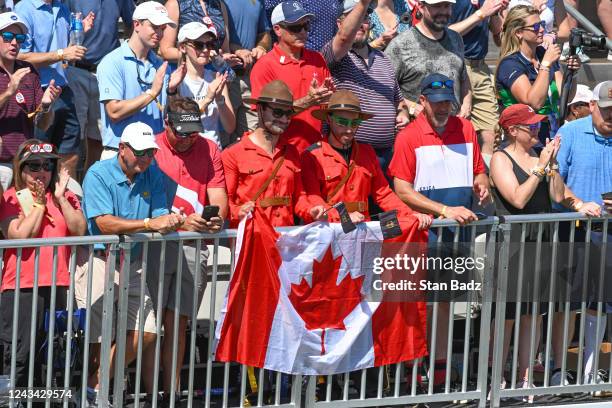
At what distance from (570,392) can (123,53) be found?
4.06 metres

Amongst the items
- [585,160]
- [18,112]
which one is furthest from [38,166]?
[585,160]

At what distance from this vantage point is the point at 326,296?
28.1 ft

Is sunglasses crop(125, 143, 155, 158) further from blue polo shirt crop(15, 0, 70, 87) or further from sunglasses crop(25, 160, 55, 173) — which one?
blue polo shirt crop(15, 0, 70, 87)

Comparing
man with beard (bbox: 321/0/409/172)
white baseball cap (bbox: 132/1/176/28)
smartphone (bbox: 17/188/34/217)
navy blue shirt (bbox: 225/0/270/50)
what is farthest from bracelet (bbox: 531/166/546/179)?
smartphone (bbox: 17/188/34/217)

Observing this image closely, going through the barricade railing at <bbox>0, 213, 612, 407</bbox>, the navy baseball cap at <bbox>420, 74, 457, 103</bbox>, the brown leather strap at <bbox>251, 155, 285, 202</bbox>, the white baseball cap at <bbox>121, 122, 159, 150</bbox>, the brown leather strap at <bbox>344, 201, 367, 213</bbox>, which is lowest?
the barricade railing at <bbox>0, 213, 612, 407</bbox>

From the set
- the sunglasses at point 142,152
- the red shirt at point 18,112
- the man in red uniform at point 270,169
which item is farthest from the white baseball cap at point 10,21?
the man in red uniform at point 270,169

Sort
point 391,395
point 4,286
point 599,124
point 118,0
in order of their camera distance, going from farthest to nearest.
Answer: point 118,0
point 599,124
point 391,395
point 4,286

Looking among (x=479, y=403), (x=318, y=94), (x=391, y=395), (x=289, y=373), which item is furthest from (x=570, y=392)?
(x=318, y=94)

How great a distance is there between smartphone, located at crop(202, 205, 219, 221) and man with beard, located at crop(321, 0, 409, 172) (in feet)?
6.94

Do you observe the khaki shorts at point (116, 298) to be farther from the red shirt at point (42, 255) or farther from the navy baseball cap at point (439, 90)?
the navy baseball cap at point (439, 90)

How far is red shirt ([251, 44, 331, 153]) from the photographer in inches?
380

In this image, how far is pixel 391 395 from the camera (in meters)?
8.85

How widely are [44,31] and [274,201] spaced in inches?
104

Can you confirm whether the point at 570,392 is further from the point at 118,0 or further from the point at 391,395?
the point at 118,0
